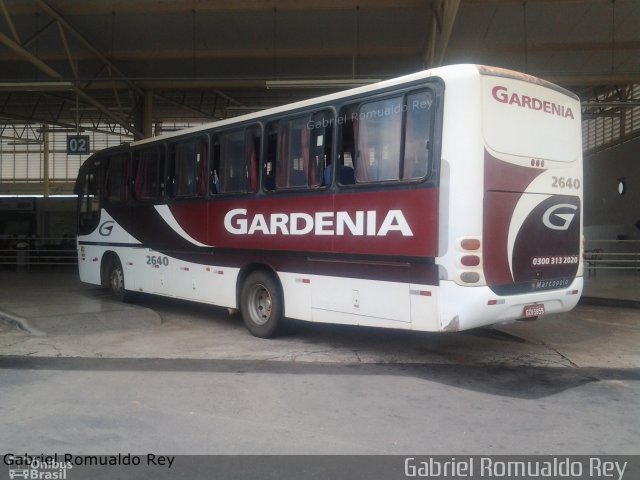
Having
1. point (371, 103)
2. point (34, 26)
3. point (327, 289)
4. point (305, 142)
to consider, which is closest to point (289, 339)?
point (327, 289)

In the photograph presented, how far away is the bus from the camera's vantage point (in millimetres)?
6230

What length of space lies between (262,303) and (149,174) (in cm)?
388

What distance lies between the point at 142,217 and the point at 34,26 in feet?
24.5

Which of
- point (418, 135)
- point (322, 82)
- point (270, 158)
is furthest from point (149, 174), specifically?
point (418, 135)

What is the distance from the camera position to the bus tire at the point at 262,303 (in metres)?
8.48

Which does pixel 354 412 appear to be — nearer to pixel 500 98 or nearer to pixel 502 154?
pixel 502 154

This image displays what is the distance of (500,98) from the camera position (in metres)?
6.39

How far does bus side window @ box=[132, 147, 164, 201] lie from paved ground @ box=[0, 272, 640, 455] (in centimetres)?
233

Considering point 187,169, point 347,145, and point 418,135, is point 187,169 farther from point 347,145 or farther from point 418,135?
point 418,135

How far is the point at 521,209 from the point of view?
6.57m

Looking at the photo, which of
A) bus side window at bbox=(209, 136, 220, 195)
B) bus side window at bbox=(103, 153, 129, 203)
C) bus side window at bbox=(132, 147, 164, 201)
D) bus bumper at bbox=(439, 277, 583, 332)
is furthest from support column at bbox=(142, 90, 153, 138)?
bus bumper at bbox=(439, 277, 583, 332)

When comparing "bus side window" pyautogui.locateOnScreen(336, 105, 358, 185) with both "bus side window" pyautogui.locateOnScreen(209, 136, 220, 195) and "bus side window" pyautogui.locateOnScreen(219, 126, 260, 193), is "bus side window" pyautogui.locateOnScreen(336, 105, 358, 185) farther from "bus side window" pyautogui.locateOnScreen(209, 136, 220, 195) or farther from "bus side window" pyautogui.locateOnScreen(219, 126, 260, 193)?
"bus side window" pyautogui.locateOnScreen(209, 136, 220, 195)

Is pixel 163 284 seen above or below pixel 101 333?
above

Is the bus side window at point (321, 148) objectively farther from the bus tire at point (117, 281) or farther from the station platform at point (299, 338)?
the bus tire at point (117, 281)
